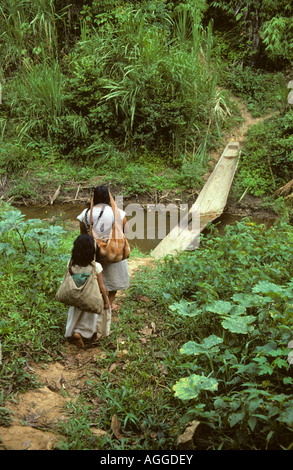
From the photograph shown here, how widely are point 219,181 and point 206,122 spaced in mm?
2020

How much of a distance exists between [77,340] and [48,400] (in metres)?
0.63

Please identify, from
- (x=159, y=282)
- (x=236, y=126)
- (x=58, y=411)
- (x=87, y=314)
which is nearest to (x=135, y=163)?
(x=236, y=126)

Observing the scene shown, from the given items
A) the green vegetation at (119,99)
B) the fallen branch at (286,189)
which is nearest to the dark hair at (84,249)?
the green vegetation at (119,99)

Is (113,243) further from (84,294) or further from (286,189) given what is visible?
(286,189)

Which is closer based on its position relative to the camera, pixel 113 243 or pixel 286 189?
pixel 113 243

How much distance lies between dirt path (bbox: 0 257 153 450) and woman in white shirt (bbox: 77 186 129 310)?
24.7 inches

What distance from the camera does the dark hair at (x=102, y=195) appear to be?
3.21 meters

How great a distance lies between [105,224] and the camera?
3273mm

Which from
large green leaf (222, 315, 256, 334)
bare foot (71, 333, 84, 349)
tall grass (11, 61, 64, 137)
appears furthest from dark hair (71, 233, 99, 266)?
tall grass (11, 61, 64, 137)

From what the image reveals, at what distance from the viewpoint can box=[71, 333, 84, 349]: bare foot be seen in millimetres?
3148

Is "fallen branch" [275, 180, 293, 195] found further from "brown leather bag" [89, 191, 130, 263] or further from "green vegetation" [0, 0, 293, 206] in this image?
"brown leather bag" [89, 191, 130, 263]

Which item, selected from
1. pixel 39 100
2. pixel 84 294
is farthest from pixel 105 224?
pixel 39 100

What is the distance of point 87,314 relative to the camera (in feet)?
10.4

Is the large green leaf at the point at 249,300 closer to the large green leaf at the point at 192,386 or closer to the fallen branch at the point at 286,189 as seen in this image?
the large green leaf at the point at 192,386
